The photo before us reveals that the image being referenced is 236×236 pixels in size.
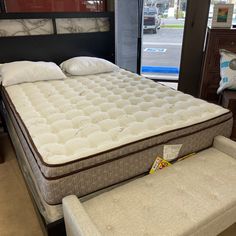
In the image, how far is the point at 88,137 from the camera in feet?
4.58

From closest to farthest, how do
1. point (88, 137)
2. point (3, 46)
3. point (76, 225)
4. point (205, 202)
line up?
point (76, 225)
point (205, 202)
point (88, 137)
point (3, 46)

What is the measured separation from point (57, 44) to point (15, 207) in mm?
2048

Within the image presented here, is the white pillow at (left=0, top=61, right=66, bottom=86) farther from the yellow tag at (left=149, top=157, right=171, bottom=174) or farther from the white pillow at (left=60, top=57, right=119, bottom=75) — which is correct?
the yellow tag at (left=149, top=157, right=171, bottom=174)

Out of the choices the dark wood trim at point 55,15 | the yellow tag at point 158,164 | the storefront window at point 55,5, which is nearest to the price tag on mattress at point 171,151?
the yellow tag at point 158,164

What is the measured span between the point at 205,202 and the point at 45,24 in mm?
2696

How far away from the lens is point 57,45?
302 cm

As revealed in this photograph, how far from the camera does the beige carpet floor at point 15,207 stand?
5.09 feet

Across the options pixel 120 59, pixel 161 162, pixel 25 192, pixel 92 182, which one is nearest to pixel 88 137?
pixel 92 182

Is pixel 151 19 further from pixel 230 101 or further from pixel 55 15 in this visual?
pixel 230 101

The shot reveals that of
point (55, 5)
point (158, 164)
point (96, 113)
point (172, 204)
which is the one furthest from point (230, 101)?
point (55, 5)

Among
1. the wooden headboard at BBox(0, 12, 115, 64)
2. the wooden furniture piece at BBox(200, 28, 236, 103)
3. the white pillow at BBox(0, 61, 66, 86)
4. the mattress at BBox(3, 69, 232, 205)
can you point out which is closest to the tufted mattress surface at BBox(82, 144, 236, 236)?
the mattress at BBox(3, 69, 232, 205)

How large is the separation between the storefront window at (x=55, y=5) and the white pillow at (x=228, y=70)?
1.80 metres

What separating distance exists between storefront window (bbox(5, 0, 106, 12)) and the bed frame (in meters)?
0.11

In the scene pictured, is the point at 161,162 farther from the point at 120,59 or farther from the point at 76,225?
the point at 120,59
